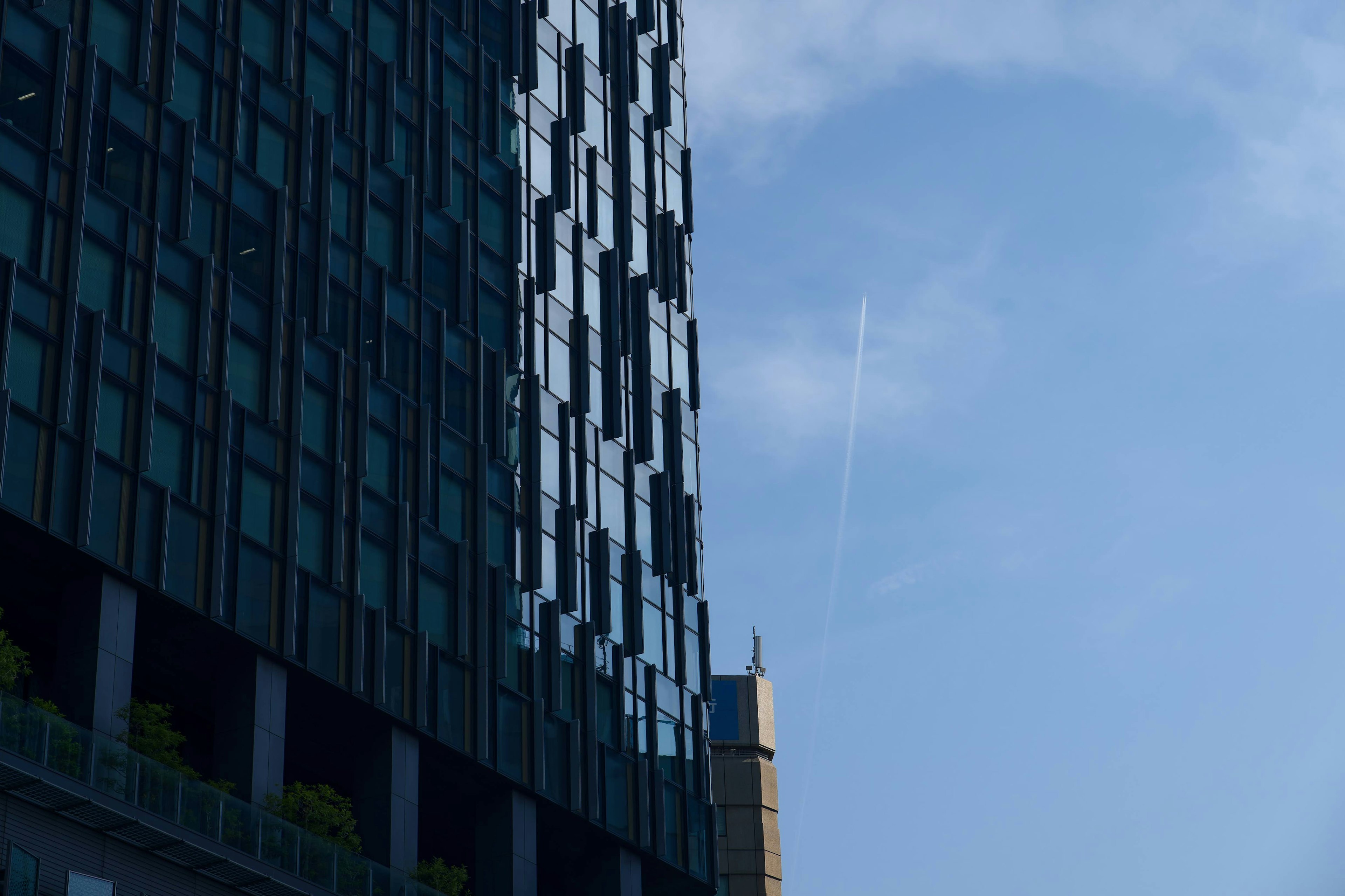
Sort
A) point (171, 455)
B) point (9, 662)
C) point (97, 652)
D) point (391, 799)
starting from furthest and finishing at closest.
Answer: point (391, 799), point (171, 455), point (97, 652), point (9, 662)

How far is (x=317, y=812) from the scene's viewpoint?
4997 centimetres

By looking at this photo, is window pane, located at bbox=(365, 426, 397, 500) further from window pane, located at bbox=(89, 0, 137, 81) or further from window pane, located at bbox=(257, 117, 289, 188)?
window pane, located at bbox=(89, 0, 137, 81)

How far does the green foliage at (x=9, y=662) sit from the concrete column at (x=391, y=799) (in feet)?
45.0

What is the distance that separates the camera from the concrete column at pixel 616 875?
64.4 m

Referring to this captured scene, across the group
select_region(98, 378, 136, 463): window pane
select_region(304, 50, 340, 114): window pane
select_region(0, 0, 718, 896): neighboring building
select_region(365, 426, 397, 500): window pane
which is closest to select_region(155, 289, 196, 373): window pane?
select_region(0, 0, 718, 896): neighboring building

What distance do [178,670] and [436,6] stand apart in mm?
26639

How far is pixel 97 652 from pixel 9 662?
14.9 feet

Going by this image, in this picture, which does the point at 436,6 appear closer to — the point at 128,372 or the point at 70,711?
the point at 128,372

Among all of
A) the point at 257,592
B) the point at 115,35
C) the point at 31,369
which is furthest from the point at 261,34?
the point at 257,592

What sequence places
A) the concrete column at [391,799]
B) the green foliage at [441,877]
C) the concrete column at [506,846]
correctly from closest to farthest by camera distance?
the green foliage at [441,877] → the concrete column at [391,799] → the concrete column at [506,846]

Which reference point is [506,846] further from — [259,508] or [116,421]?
[116,421]

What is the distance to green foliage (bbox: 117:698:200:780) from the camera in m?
45.2

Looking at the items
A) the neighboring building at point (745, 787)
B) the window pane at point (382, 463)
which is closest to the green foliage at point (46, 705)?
the window pane at point (382, 463)

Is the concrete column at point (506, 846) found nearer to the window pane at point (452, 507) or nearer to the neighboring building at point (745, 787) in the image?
the window pane at point (452, 507)
